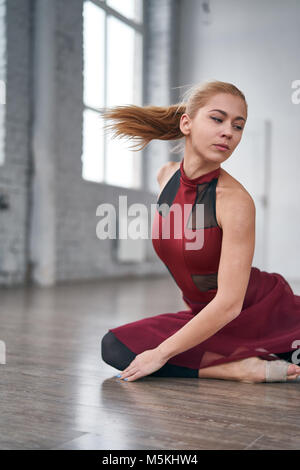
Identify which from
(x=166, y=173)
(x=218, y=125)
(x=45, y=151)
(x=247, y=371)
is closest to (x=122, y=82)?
(x=45, y=151)

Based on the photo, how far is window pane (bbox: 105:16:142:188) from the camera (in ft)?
24.1

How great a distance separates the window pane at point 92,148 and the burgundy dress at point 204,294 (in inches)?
190

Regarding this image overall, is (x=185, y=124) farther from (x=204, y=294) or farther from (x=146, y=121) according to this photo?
(x=204, y=294)

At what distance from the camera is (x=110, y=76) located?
7.36 meters

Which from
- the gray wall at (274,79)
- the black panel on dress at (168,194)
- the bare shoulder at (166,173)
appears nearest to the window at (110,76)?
the gray wall at (274,79)

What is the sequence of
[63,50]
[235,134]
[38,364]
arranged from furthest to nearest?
[63,50], [38,364], [235,134]

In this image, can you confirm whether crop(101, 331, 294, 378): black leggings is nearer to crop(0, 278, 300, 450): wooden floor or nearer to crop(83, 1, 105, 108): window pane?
crop(0, 278, 300, 450): wooden floor

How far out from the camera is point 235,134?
1.74m

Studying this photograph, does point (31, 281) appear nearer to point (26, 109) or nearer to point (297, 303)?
point (26, 109)

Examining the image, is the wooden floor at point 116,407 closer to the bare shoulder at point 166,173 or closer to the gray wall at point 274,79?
the bare shoulder at point 166,173

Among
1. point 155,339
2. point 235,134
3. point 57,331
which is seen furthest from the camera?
point 57,331

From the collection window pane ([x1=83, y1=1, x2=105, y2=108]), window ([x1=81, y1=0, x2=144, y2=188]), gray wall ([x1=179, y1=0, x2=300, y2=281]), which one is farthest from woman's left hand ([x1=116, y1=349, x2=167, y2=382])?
gray wall ([x1=179, y1=0, x2=300, y2=281])
